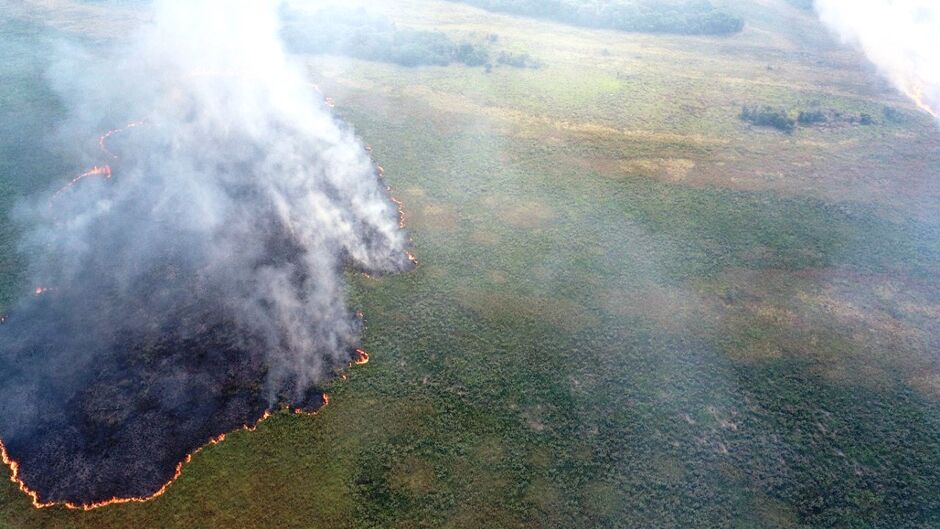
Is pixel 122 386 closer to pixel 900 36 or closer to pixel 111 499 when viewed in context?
pixel 111 499

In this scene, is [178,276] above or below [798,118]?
below

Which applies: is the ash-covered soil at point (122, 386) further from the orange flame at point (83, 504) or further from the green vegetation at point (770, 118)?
the green vegetation at point (770, 118)

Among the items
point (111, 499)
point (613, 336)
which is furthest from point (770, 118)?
point (111, 499)

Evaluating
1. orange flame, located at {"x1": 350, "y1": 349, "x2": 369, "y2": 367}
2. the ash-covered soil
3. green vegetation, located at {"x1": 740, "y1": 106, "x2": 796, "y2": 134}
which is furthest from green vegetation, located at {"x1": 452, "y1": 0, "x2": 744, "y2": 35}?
the ash-covered soil

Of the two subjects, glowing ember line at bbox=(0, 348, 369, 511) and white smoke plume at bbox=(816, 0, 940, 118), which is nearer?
glowing ember line at bbox=(0, 348, 369, 511)

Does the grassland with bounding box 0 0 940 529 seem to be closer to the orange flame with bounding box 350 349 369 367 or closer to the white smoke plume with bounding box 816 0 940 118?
the orange flame with bounding box 350 349 369 367

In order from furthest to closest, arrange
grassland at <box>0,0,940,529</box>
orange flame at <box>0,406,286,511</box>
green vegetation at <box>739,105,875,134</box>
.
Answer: green vegetation at <box>739,105,875,134</box> → grassland at <box>0,0,940,529</box> → orange flame at <box>0,406,286,511</box>

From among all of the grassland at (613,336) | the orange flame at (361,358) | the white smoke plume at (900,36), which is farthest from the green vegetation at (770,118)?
the orange flame at (361,358)
